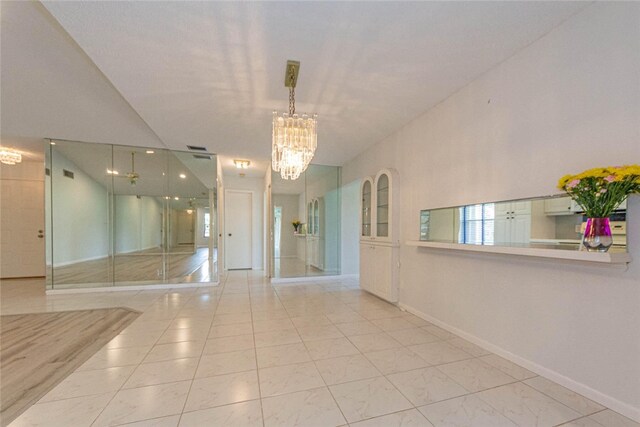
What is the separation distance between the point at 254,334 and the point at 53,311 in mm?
3156

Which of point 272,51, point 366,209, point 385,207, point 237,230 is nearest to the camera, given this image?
point 272,51

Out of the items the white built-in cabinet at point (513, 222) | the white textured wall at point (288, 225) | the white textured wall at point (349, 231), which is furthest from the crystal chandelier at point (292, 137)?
the white textured wall at point (288, 225)

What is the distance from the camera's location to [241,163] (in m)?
5.58

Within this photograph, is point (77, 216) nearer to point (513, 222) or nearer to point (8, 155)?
point (8, 155)

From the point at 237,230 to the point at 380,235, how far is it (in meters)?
4.33


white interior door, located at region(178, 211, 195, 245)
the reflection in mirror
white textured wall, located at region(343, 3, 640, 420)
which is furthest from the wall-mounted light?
the reflection in mirror

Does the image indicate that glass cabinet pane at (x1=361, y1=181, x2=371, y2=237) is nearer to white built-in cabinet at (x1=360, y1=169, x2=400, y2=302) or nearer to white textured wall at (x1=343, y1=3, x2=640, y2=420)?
white built-in cabinet at (x1=360, y1=169, x2=400, y2=302)

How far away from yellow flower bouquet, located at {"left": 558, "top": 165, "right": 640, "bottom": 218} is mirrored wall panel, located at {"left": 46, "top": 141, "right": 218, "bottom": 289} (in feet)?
17.6

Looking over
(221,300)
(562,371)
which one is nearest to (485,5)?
(562,371)

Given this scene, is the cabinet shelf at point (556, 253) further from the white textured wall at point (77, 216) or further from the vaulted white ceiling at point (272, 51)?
the white textured wall at point (77, 216)

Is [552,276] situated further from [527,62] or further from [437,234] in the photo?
[527,62]

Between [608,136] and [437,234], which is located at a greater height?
[608,136]

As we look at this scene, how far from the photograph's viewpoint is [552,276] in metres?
1.86

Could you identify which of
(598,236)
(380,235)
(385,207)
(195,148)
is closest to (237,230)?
(195,148)
